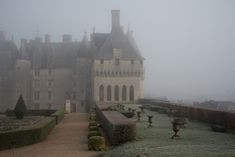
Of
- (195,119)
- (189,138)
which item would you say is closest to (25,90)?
(195,119)

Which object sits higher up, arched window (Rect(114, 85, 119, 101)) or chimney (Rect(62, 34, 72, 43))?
chimney (Rect(62, 34, 72, 43))

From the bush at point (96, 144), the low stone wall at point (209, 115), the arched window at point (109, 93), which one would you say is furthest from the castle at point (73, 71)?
the bush at point (96, 144)

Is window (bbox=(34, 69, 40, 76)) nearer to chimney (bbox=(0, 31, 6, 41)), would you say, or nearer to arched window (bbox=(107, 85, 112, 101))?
A: chimney (bbox=(0, 31, 6, 41))

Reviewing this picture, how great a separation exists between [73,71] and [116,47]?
1013 centimetres

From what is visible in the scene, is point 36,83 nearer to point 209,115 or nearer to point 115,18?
point 115,18

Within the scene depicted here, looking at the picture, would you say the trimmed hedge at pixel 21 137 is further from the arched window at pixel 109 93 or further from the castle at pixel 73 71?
the castle at pixel 73 71

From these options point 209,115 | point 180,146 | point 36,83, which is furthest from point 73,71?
point 180,146

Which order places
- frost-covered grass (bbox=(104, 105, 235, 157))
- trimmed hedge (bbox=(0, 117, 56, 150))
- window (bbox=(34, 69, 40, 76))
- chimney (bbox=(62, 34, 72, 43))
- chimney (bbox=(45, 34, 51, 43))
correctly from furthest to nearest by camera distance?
chimney (bbox=(62, 34, 72, 43))
chimney (bbox=(45, 34, 51, 43))
window (bbox=(34, 69, 40, 76))
trimmed hedge (bbox=(0, 117, 56, 150))
frost-covered grass (bbox=(104, 105, 235, 157))

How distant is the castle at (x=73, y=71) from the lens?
54.9m

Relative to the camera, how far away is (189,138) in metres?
16.0

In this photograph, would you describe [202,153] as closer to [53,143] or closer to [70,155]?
[70,155]

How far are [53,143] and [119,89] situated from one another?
121 feet

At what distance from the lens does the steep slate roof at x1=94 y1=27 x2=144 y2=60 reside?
2162 inches

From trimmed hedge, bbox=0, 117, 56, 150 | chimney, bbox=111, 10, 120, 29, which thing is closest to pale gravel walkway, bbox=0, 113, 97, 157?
trimmed hedge, bbox=0, 117, 56, 150
